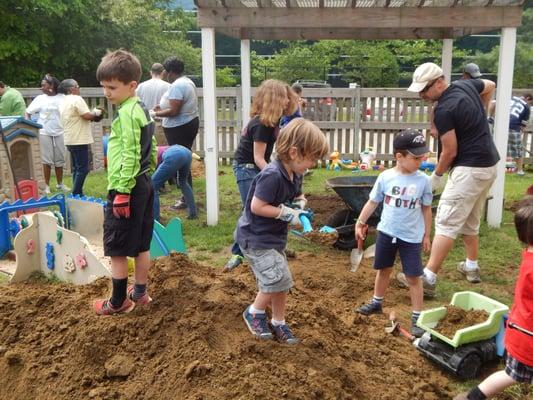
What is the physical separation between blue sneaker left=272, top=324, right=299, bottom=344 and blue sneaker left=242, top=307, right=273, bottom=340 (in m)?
0.05

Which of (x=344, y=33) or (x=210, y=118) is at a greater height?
(x=344, y=33)

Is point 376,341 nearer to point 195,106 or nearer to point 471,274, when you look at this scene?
point 471,274

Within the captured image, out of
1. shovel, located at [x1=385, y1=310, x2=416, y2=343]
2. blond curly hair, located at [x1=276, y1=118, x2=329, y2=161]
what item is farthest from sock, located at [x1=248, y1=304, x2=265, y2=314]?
shovel, located at [x1=385, y1=310, x2=416, y2=343]

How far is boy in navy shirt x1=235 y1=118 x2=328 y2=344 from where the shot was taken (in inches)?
132

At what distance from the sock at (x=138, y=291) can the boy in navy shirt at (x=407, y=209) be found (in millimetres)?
1796

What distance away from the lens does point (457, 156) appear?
529cm

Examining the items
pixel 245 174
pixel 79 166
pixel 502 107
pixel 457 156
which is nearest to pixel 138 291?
pixel 245 174

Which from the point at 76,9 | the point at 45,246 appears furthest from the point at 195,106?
the point at 76,9

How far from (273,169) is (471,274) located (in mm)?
3116

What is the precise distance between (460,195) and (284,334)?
249cm

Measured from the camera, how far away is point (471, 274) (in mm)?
5602

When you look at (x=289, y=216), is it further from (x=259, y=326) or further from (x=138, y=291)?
(x=138, y=291)

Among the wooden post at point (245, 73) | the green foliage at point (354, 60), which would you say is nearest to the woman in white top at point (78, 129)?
the wooden post at point (245, 73)

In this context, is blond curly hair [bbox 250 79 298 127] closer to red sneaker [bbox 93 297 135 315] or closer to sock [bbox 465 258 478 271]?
red sneaker [bbox 93 297 135 315]
